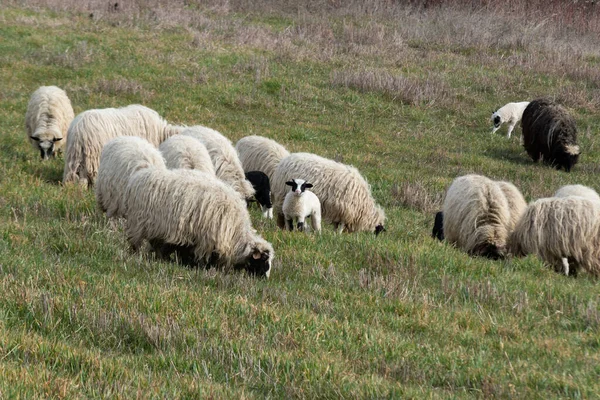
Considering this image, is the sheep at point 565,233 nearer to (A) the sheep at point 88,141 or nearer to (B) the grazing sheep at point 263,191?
(B) the grazing sheep at point 263,191

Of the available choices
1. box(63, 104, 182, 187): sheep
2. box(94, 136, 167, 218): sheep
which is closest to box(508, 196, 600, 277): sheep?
box(94, 136, 167, 218): sheep

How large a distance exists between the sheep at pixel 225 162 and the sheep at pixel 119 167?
1500 millimetres

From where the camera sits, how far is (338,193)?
35.3ft

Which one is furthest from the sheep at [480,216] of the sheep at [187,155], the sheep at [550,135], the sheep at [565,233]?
the sheep at [550,135]

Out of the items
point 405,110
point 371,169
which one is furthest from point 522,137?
point 371,169

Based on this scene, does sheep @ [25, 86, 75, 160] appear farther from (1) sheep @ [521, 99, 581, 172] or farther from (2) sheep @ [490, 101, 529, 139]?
(2) sheep @ [490, 101, 529, 139]

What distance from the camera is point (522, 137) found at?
1883cm

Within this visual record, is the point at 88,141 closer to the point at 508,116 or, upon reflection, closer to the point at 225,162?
the point at 225,162

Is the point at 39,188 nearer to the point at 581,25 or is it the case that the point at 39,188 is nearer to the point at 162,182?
the point at 162,182

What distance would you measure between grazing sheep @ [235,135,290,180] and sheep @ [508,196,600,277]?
474 cm

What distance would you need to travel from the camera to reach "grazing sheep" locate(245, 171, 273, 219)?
10.9 m

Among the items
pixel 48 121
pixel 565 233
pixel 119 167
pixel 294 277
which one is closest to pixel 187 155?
pixel 119 167

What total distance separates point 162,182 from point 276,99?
13.0m

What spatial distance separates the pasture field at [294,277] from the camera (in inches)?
177
